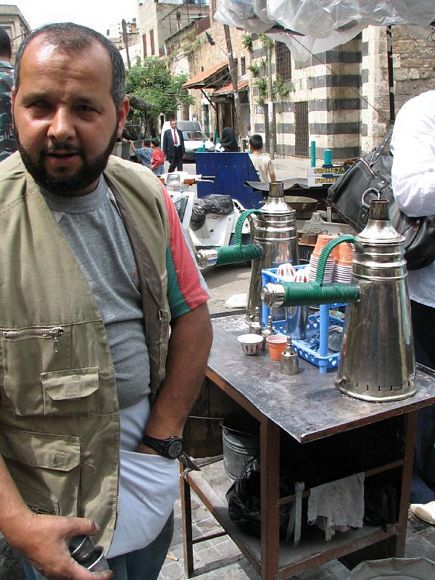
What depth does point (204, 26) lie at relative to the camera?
109 ft

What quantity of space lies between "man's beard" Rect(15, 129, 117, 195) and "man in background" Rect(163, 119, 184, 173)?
13.5 m

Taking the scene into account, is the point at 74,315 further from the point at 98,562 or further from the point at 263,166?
the point at 263,166

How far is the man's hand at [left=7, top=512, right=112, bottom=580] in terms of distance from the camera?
3.70 feet

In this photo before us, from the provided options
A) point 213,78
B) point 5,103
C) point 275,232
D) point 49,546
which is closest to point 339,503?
point 275,232

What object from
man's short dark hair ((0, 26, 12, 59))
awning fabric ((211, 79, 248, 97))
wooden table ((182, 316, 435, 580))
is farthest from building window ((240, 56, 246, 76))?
wooden table ((182, 316, 435, 580))

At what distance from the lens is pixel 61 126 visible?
1.15 meters

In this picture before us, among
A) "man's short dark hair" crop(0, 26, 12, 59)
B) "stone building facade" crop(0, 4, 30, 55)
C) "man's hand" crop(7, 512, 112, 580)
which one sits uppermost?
"stone building facade" crop(0, 4, 30, 55)

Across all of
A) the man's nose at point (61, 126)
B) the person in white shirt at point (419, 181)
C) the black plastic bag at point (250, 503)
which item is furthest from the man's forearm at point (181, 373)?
the person in white shirt at point (419, 181)

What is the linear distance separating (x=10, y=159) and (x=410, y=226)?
170 cm

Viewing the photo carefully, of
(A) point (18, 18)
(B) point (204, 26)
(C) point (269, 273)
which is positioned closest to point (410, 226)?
(C) point (269, 273)

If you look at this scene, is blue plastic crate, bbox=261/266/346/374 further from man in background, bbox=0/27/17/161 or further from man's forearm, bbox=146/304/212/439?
man in background, bbox=0/27/17/161

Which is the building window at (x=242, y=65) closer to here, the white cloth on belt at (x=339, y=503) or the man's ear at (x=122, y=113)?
the white cloth on belt at (x=339, y=503)

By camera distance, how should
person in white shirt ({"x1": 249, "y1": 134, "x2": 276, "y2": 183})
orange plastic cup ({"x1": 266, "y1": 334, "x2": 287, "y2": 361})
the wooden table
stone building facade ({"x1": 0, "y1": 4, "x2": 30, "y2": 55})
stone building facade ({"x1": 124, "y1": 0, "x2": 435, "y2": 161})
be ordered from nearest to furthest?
the wooden table → orange plastic cup ({"x1": 266, "y1": 334, "x2": 287, "y2": 361}) → person in white shirt ({"x1": 249, "y1": 134, "x2": 276, "y2": 183}) → stone building facade ({"x1": 124, "y1": 0, "x2": 435, "y2": 161}) → stone building facade ({"x1": 0, "y1": 4, "x2": 30, "y2": 55})

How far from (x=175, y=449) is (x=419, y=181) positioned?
4.80ft
